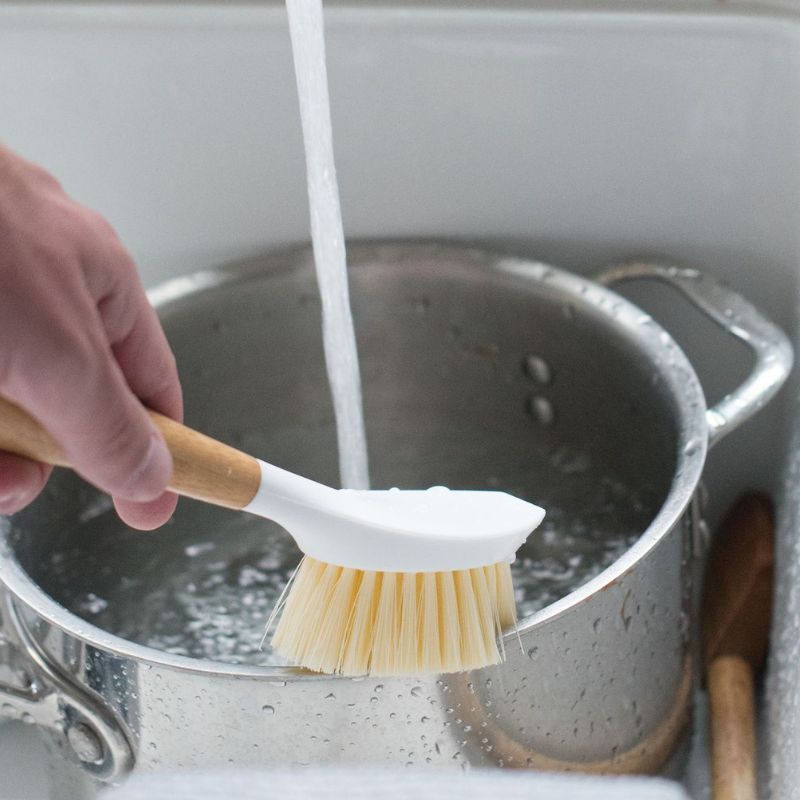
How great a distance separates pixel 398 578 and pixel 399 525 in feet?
0.12

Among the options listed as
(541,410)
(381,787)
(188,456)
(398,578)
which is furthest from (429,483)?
(381,787)

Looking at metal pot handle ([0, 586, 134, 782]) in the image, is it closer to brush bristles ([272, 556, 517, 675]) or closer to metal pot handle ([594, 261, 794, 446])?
brush bristles ([272, 556, 517, 675])

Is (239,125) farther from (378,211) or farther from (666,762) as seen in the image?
(666,762)

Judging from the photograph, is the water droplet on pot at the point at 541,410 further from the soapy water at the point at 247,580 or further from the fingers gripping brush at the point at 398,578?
the fingers gripping brush at the point at 398,578

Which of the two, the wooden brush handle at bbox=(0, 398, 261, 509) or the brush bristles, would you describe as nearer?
the wooden brush handle at bbox=(0, 398, 261, 509)

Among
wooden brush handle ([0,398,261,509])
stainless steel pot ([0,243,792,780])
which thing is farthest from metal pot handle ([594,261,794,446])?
wooden brush handle ([0,398,261,509])

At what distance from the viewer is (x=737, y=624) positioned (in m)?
0.81

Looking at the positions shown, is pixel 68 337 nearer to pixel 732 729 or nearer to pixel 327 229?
pixel 327 229

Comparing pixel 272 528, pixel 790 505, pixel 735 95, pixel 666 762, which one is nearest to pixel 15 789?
pixel 272 528

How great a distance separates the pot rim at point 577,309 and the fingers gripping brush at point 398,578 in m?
0.01

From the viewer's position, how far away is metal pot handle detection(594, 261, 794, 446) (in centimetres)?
67

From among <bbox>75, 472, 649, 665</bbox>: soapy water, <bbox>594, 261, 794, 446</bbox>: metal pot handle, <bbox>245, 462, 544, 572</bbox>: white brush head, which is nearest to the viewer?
<bbox>245, 462, 544, 572</bbox>: white brush head

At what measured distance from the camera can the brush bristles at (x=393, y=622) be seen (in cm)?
52

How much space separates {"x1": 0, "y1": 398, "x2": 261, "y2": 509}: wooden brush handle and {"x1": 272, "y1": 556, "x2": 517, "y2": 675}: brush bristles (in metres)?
0.08
